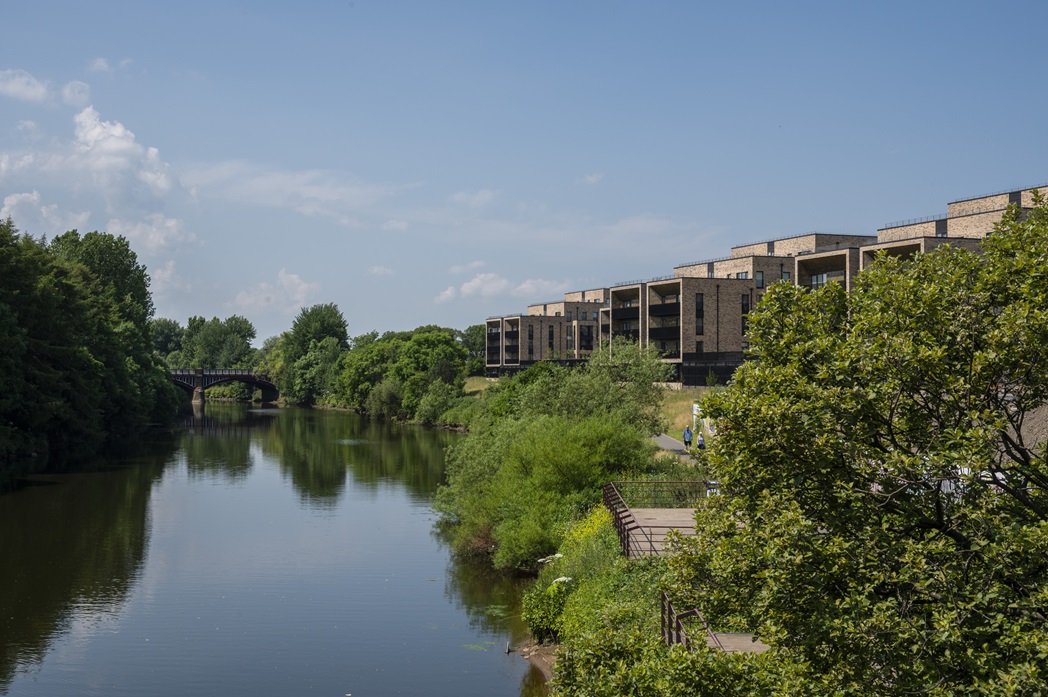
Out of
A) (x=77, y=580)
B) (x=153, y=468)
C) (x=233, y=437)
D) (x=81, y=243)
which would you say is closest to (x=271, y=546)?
(x=77, y=580)

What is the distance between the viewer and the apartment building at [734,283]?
7375 cm

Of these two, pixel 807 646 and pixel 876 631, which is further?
pixel 807 646

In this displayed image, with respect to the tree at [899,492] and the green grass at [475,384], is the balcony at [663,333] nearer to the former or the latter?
the green grass at [475,384]

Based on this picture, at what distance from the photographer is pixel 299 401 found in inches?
6083

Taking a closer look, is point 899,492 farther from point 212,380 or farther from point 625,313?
point 212,380

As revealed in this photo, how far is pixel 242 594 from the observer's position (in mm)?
33531

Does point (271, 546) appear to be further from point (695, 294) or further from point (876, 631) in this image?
point (695, 294)

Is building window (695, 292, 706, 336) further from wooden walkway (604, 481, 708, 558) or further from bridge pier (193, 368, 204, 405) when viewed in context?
bridge pier (193, 368, 204, 405)

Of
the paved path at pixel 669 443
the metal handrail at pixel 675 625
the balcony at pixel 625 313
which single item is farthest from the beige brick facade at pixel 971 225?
the metal handrail at pixel 675 625

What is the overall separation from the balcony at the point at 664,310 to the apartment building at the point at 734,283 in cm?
9

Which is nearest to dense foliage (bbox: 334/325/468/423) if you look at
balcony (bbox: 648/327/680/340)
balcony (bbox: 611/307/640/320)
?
balcony (bbox: 611/307/640/320)

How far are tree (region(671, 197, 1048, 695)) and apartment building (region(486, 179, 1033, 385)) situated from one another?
5292 cm

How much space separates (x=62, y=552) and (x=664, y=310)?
2522 inches

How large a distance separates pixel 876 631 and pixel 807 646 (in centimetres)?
102
